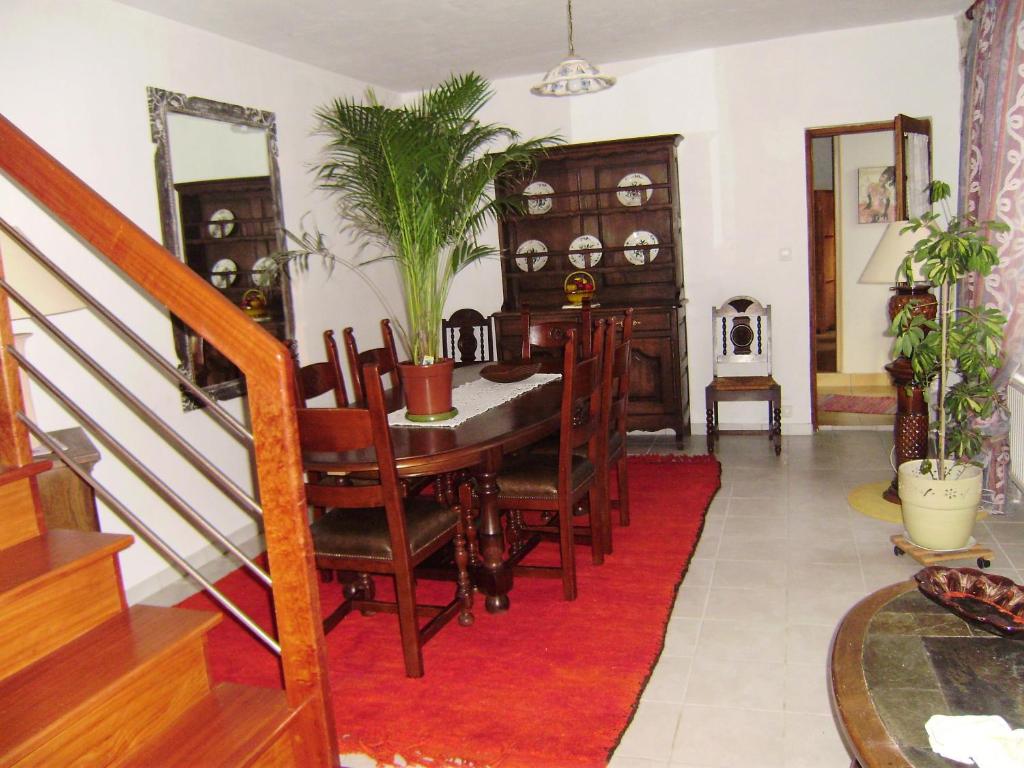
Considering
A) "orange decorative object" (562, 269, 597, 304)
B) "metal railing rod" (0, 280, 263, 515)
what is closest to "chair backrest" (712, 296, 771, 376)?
"orange decorative object" (562, 269, 597, 304)

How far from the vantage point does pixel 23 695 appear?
61.0 inches

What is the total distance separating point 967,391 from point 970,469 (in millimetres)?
328

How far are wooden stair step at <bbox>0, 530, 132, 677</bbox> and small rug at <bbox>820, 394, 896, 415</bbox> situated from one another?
218 inches

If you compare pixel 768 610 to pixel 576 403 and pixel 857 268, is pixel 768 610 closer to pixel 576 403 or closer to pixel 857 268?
pixel 576 403

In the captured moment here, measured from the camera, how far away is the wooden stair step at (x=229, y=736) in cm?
159

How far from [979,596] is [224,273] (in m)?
3.47

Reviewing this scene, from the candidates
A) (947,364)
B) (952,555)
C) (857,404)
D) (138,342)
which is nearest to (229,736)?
(138,342)

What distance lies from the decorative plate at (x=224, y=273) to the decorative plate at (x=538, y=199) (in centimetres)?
229

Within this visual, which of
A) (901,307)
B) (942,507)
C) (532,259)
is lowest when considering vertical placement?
(942,507)

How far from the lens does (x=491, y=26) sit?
4434 mm

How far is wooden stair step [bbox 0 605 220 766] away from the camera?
1462 millimetres

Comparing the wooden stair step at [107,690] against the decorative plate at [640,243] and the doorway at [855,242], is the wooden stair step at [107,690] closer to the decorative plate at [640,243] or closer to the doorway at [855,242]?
the decorative plate at [640,243]

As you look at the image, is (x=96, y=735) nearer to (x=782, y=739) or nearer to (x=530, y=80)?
(x=782, y=739)

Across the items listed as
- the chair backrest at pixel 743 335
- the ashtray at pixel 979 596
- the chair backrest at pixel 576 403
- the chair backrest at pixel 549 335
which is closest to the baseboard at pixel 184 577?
the chair backrest at pixel 576 403
